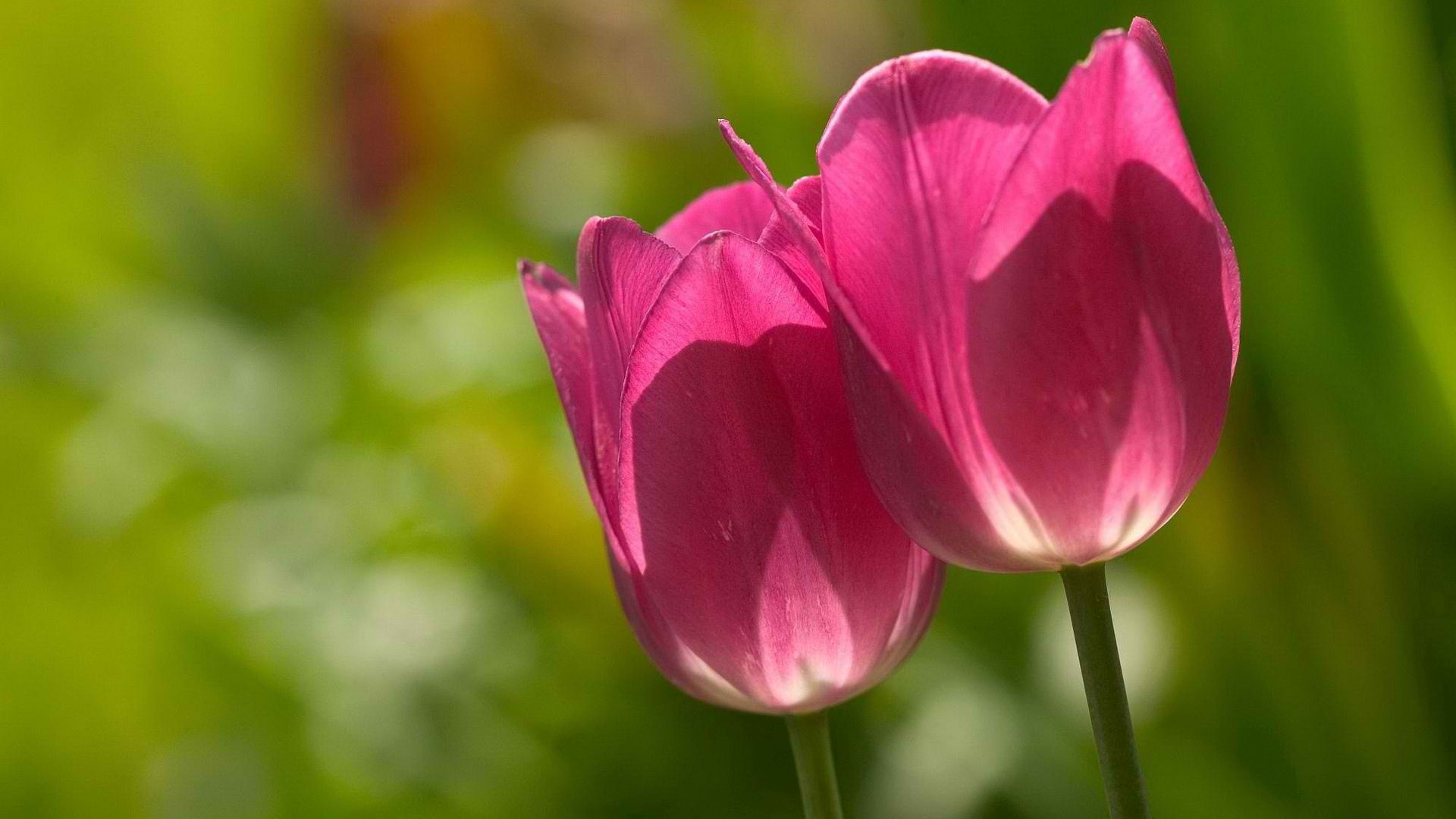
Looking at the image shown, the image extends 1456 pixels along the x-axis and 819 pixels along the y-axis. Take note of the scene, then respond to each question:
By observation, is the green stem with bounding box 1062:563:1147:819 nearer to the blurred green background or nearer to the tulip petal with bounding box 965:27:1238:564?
the tulip petal with bounding box 965:27:1238:564

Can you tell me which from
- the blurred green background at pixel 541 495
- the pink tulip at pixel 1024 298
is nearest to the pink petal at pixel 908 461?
the pink tulip at pixel 1024 298

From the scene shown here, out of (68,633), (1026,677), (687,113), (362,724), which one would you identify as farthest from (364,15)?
(1026,677)

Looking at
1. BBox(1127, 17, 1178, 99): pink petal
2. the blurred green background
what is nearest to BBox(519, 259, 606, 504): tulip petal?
BBox(1127, 17, 1178, 99): pink petal

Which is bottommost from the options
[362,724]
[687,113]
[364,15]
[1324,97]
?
[362,724]

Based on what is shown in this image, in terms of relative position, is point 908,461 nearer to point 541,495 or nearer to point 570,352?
point 570,352

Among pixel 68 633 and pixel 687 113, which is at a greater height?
pixel 687 113

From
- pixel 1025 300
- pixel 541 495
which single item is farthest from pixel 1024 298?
pixel 541 495

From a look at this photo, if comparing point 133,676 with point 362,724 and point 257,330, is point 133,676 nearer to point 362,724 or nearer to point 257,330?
point 362,724
